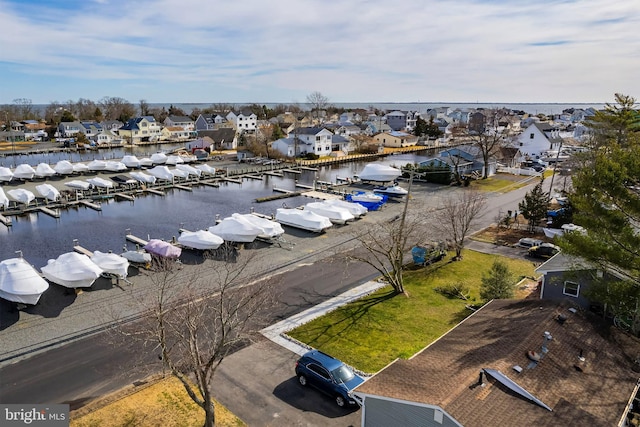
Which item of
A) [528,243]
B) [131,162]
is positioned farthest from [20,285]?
[131,162]

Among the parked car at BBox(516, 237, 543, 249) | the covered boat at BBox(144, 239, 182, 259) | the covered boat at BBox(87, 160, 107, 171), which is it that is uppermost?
the covered boat at BBox(87, 160, 107, 171)

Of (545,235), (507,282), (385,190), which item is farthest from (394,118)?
(507,282)

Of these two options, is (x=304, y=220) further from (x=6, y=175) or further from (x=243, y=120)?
(x=243, y=120)

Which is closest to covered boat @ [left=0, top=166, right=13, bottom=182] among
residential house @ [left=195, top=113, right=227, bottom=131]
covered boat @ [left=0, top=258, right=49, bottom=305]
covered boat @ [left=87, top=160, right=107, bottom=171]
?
covered boat @ [left=87, top=160, right=107, bottom=171]

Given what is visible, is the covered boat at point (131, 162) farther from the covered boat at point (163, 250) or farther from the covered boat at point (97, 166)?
the covered boat at point (163, 250)

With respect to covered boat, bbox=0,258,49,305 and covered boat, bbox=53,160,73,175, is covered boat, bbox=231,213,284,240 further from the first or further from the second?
covered boat, bbox=53,160,73,175

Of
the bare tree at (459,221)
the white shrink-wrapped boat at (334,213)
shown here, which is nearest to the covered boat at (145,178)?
the white shrink-wrapped boat at (334,213)
